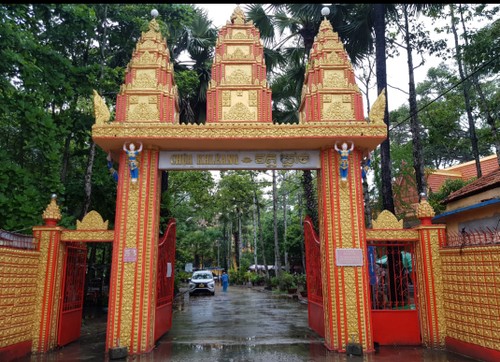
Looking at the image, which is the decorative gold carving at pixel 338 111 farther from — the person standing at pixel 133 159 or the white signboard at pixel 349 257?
the person standing at pixel 133 159

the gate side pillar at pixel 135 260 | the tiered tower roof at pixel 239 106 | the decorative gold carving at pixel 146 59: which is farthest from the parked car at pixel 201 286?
the decorative gold carving at pixel 146 59

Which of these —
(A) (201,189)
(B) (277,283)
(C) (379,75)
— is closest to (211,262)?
(B) (277,283)

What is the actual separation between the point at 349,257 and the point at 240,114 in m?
3.77

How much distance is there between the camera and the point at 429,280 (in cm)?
775

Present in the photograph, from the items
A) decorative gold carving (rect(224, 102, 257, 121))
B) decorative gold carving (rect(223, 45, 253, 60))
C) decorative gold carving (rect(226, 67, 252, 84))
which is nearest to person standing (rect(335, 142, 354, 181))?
decorative gold carving (rect(224, 102, 257, 121))

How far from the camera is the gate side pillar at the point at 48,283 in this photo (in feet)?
24.9

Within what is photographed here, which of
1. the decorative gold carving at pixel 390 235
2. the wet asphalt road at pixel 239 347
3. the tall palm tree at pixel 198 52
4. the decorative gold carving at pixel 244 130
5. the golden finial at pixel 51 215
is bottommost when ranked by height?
the wet asphalt road at pixel 239 347

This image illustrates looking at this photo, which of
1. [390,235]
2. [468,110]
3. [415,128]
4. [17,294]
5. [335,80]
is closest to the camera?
[17,294]

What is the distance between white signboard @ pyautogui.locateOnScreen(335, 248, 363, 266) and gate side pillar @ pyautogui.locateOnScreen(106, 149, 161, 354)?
3.77m

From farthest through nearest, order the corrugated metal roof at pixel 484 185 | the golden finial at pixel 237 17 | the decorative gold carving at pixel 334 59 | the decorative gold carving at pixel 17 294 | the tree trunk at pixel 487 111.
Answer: the tree trunk at pixel 487 111, the corrugated metal roof at pixel 484 185, the golden finial at pixel 237 17, the decorative gold carving at pixel 334 59, the decorative gold carving at pixel 17 294

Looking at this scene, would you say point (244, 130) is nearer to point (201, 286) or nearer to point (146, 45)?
point (146, 45)

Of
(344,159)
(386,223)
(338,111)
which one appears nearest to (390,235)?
(386,223)

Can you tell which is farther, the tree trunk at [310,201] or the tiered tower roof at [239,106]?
the tree trunk at [310,201]

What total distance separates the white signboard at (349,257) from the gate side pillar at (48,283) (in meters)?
5.83
